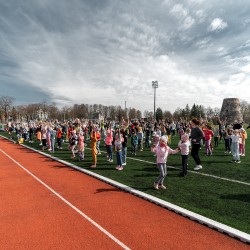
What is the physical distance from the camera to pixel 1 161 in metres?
15.7

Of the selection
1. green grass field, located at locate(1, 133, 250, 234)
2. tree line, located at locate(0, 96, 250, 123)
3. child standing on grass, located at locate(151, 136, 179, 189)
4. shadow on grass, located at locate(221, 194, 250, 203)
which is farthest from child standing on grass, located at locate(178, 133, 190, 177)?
tree line, located at locate(0, 96, 250, 123)

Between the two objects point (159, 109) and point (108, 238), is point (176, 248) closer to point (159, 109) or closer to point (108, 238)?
point (108, 238)

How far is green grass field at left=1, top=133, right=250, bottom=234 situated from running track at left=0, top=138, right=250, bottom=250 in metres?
0.74

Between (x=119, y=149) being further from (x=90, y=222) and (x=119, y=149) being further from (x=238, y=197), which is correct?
(x=238, y=197)

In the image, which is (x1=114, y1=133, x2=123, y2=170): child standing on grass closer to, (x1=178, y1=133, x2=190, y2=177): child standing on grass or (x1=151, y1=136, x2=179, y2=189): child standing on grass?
(x1=178, y1=133, x2=190, y2=177): child standing on grass

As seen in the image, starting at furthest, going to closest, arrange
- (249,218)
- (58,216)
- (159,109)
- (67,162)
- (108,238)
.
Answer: (159,109)
(67,162)
(58,216)
(249,218)
(108,238)

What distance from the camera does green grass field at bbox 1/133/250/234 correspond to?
646 centimetres

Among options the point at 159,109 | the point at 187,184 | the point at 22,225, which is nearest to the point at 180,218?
the point at 187,184

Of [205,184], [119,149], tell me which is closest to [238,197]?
[205,184]

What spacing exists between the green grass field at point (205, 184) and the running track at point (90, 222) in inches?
29.3

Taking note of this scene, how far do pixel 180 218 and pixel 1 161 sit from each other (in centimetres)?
1342

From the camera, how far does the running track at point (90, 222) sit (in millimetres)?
5207

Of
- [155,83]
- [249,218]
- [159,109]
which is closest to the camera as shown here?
[249,218]

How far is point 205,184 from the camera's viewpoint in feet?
29.5
